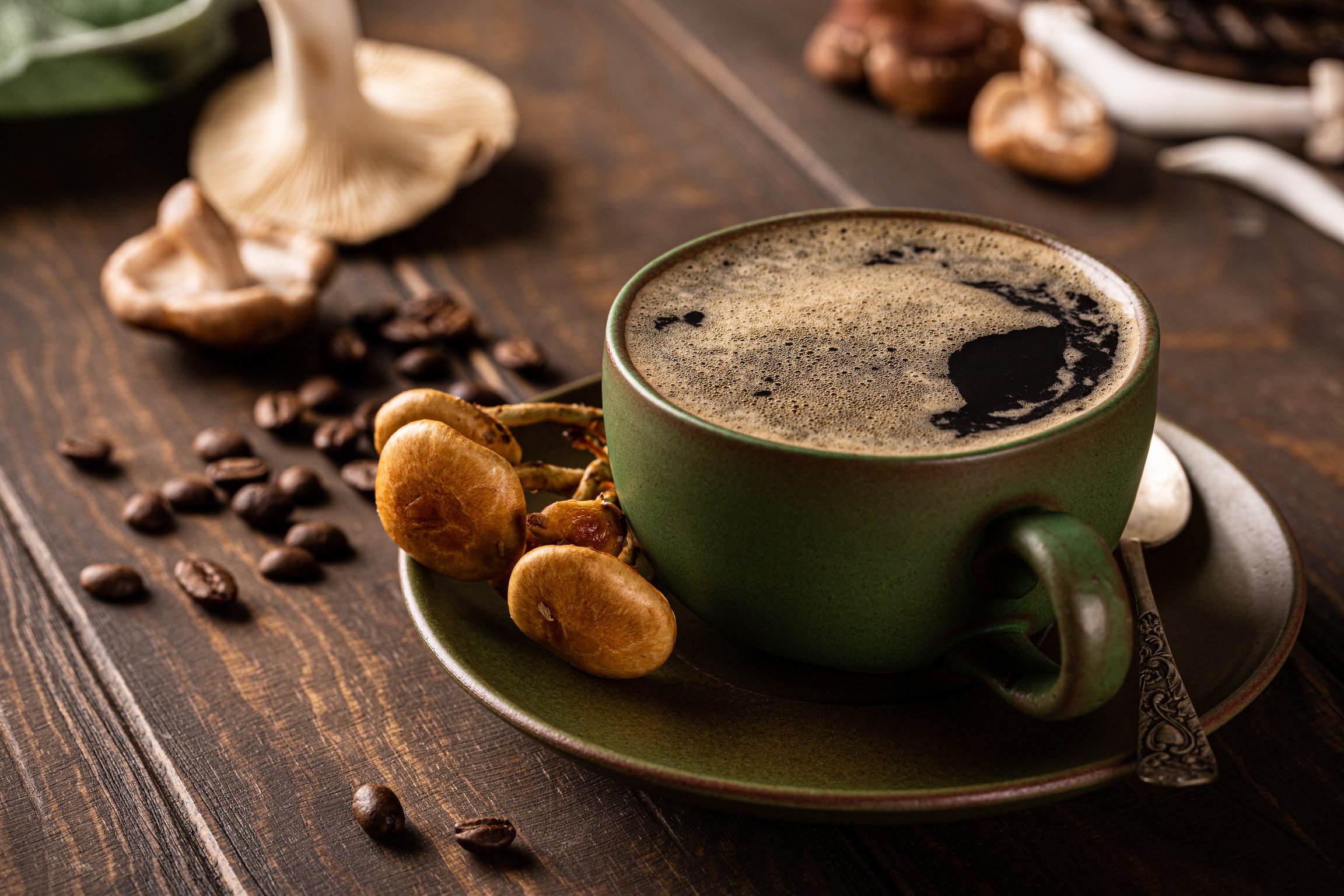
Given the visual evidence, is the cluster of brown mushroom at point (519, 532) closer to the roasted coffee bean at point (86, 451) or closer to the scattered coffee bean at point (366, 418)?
the scattered coffee bean at point (366, 418)

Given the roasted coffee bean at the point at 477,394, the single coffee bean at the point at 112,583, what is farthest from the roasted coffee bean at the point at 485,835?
the roasted coffee bean at the point at 477,394

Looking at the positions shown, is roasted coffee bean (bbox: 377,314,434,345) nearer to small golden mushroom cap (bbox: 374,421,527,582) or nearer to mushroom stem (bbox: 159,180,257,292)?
mushroom stem (bbox: 159,180,257,292)

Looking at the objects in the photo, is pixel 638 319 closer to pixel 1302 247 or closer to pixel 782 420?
pixel 782 420

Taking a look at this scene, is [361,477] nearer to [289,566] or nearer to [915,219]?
[289,566]

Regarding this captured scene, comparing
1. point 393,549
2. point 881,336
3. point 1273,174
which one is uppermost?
Answer: point 881,336

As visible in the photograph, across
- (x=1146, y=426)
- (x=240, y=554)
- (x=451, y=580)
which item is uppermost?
(x=1146, y=426)

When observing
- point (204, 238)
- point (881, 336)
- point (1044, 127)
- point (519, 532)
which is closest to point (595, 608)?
point (519, 532)

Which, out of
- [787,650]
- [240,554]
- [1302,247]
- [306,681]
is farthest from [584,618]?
[1302,247]
